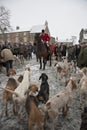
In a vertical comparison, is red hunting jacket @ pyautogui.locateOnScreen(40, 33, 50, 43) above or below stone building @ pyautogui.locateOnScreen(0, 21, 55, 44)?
above

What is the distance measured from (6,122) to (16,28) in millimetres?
63798

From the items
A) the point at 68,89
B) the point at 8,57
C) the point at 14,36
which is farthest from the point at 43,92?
the point at 14,36

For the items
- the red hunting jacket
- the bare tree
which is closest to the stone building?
the bare tree

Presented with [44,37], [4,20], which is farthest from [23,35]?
[44,37]

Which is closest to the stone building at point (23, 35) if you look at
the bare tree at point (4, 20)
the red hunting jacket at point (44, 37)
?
the bare tree at point (4, 20)

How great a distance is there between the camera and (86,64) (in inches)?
388

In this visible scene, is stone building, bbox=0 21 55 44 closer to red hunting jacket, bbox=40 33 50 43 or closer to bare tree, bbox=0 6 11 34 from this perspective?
bare tree, bbox=0 6 11 34

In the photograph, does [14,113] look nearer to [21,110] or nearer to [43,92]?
[21,110]

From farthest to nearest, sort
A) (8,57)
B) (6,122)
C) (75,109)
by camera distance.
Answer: (8,57), (75,109), (6,122)

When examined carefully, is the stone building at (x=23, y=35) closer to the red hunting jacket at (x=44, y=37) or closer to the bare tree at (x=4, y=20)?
the bare tree at (x=4, y=20)

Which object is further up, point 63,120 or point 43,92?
point 43,92

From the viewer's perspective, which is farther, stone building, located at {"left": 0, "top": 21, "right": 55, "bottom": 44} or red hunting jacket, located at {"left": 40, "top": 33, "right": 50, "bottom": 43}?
stone building, located at {"left": 0, "top": 21, "right": 55, "bottom": 44}

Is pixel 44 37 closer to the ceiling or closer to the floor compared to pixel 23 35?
closer to the ceiling

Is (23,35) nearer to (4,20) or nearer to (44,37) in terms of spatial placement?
(4,20)
